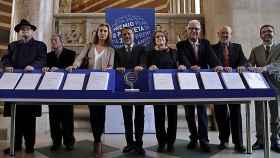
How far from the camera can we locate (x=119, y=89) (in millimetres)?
3713

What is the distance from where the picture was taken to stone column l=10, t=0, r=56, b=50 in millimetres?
7035

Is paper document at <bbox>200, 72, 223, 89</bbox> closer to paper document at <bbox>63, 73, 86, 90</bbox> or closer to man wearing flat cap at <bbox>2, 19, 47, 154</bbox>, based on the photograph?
paper document at <bbox>63, 73, 86, 90</bbox>

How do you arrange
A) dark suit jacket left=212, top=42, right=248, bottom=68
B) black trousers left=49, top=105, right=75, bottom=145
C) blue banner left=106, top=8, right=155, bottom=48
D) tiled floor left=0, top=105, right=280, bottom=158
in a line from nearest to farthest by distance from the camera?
tiled floor left=0, top=105, right=280, bottom=158
dark suit jacket left=212, top=42, right=248, bottom=68
black trousers left=49, top=105, right=75, bottom=145
blue banner left=106, top=8, right=155, bottom=48

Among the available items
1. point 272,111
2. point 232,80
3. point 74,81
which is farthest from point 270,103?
point 74,81

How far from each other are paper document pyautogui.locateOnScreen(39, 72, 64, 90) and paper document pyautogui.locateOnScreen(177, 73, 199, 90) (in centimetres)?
121

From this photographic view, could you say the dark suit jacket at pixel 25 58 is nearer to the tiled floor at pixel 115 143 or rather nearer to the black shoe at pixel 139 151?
the tiled floor at pixel 115 143

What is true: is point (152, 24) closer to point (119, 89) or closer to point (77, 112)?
point (77, 112)

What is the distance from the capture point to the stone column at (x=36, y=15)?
7.04 m

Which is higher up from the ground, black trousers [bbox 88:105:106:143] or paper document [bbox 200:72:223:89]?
paper document [bbox 200:72:223:89]

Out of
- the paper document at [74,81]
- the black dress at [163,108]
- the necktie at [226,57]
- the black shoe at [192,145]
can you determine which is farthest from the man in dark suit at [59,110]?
the necktie at [226,57]

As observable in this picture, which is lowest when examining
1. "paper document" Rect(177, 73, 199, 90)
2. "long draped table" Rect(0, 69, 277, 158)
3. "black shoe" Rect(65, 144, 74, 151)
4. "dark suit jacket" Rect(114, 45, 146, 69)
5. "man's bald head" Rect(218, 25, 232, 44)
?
"black shoe" Rect(65, 144, 74, 151)

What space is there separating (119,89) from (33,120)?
142 centimetres

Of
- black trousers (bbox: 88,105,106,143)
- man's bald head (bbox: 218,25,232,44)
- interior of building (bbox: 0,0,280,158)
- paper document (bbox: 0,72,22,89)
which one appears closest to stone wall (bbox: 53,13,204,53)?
interior of building (bbox: 0,0,280,158)

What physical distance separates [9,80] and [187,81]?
5.91ft
